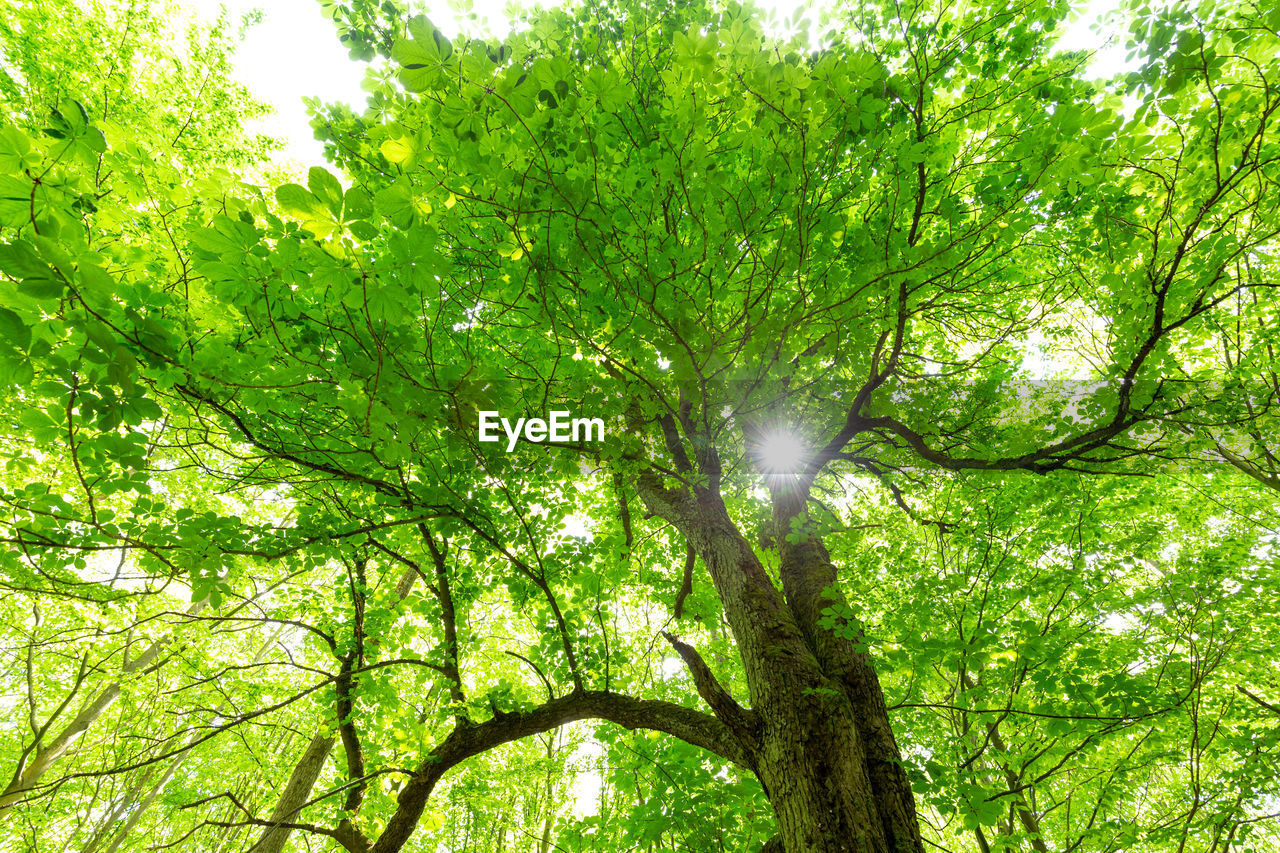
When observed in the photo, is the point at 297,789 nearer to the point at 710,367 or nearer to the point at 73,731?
the point at 73,731

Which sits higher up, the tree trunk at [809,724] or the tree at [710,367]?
the tree at [710,367]

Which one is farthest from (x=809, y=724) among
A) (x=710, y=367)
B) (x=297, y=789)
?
(x=297, y=789)

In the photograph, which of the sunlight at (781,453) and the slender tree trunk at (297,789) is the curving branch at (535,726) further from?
the sunlight at (781,453)

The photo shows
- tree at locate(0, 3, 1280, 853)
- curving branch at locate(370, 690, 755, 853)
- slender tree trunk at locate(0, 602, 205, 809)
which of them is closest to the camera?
tree at locate(0, 3, 1280, 853)

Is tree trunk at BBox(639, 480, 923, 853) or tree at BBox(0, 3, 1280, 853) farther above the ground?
tree at BBox(0, 3, 1280, 853)

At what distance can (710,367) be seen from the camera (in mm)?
2594

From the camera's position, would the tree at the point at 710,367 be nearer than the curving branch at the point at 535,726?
Yes

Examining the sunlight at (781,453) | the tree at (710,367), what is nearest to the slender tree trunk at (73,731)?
the tree at (710,367)

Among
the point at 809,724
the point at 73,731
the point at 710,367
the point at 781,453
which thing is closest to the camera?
the point at 809,724

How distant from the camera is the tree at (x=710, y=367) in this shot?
166 centimetres

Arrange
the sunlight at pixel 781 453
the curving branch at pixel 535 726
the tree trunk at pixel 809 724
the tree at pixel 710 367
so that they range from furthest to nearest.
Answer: the sunlight at pixel 781 453 → the curving branch at pixel 535 726 → the tree trunk at pixel 809 724 → the tree at pixel 710 367

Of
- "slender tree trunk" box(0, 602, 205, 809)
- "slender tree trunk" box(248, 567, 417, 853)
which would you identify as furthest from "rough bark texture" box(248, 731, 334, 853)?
"slender tree trunk" box(0, 602, 205, 809)

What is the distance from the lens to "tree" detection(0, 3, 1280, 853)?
1655mm

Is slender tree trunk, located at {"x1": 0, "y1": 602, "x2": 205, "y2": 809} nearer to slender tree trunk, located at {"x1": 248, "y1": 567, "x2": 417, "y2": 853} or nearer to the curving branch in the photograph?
slender tree trunk, located at {"x1": 248, "y1": 567, "x2": 417, "y2": 853}
